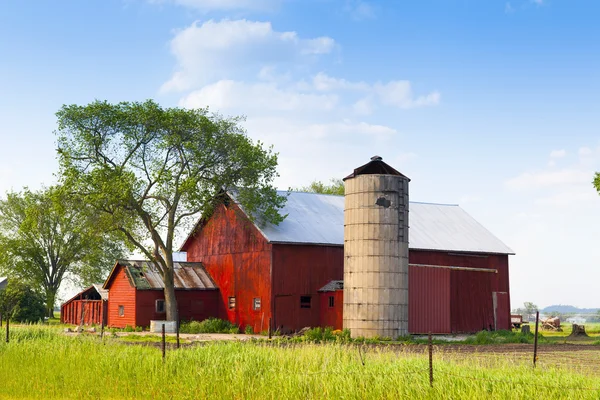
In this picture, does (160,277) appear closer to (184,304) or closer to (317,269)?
(184,304)

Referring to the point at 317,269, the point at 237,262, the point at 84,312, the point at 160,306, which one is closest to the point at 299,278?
the point at 317,269

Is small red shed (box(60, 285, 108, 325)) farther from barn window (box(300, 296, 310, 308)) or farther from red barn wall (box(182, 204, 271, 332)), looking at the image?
barn window (box(300, 296, 310, 308))

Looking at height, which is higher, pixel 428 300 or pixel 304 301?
pixel 428 300

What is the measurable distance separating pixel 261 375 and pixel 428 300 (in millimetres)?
29388

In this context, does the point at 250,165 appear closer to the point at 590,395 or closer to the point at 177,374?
the point at 177,374

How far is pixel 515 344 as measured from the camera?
3941cm

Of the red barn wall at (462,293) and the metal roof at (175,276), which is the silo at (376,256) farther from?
the metal roof at (175,276)

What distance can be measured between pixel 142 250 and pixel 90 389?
29393 mm

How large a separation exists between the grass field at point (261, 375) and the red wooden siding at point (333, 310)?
21969 mm

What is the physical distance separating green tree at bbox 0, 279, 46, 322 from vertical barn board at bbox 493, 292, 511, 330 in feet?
121

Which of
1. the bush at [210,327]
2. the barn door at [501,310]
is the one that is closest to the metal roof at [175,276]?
the bush at [210,327]

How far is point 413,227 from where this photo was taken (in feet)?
179

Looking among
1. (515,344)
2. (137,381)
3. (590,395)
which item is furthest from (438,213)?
(590,395)

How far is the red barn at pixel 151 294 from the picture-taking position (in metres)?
50.5
